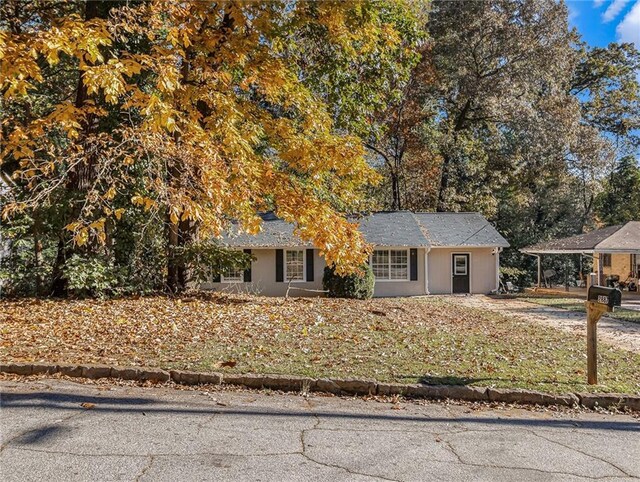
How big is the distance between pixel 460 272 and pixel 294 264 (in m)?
7.76

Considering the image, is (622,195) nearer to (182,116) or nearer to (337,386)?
(182,116)

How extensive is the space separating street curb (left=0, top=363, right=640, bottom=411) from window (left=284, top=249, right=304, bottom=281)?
15.9m

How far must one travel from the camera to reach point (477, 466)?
407 cm

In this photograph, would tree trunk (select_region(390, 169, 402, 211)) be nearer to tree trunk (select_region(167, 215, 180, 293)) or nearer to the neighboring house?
the neighboring house

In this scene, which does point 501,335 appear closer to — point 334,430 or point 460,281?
point 334,430

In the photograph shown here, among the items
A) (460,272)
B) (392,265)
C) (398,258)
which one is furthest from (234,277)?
(460,272)

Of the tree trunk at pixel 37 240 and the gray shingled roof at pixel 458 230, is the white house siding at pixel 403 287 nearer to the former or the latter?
the gray shingled roof at pixel 458 230

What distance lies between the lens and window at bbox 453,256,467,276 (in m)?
24.4

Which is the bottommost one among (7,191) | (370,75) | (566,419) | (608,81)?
(566,419)

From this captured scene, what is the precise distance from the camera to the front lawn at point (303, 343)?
266 inches

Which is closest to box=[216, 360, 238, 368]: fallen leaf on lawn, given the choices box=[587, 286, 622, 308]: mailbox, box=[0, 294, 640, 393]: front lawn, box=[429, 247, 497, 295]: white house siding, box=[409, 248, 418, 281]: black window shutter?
box=[0, 294, 640, 393]: front lawn

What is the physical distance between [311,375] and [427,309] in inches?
381

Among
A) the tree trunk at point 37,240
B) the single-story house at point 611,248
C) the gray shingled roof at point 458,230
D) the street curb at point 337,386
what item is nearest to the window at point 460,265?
the gray shingled roof at point 458,230

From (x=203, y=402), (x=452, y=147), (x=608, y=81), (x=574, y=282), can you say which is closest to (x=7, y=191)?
(x=203, y=402)
